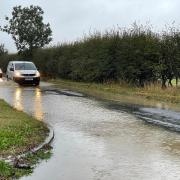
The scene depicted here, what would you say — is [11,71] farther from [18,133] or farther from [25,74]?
[18,133]

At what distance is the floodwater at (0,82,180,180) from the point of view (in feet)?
31.4

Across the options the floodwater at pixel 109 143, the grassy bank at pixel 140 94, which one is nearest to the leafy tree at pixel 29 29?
the grassy bank at pixel 140 94

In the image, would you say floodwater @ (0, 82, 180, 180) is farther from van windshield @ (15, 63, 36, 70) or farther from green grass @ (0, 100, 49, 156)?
van windshield @ (15, 63, 36, 70)

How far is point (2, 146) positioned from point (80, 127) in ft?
14.7

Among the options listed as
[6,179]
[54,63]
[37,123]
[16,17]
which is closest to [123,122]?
[37,123]

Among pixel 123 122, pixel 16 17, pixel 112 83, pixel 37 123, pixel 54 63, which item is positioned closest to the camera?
pixel 37 123

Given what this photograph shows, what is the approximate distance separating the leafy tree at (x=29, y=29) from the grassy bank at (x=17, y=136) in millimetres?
45250

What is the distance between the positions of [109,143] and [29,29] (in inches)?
1975

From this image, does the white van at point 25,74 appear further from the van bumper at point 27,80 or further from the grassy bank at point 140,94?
the grassy bank at point 140,94

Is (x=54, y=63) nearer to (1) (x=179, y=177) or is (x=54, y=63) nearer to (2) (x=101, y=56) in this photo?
(2) (x=101, y=56)

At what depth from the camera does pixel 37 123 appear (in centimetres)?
1502

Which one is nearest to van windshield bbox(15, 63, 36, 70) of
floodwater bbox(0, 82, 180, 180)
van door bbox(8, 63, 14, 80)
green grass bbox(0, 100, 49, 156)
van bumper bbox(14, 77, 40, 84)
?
van door bbox(8, 63, 14, 80)

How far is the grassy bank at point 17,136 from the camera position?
30.7ft

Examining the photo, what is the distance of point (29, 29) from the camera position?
61.6 meters
